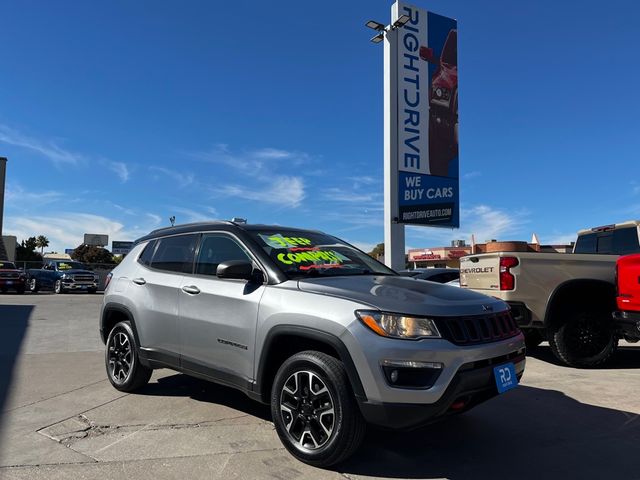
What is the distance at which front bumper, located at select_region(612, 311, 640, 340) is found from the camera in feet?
20.1

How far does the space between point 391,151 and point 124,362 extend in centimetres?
1343

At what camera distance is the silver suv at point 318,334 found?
3287mm

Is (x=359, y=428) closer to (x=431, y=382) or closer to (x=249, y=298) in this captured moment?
(x=431, y=382)

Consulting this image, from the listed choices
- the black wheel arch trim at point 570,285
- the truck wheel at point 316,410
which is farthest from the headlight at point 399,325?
the black wheel arch trim at point 570,285

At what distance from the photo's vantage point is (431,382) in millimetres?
3277

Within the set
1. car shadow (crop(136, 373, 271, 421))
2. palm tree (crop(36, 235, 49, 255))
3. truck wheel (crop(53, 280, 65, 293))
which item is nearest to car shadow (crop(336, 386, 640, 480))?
car shadow (crop(136, 373, 271, 421))

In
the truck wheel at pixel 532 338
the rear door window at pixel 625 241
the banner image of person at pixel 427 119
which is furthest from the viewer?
the banner image of person at pixel 427 119

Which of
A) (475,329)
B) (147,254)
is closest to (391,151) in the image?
(147,254)

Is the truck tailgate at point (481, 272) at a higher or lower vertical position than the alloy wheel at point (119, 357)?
higher

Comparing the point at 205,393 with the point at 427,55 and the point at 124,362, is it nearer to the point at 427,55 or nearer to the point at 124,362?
the point at 124,362

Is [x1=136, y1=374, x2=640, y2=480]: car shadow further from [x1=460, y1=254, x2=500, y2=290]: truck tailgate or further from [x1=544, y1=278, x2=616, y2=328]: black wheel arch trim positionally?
[x1=460, y1=254, x2=500, y2=290]: truck tailgate

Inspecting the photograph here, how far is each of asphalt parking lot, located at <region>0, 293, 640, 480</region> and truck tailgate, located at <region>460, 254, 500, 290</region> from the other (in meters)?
1.45

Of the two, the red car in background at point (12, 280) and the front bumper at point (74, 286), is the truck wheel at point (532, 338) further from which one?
the red car in background at point (12, 280)

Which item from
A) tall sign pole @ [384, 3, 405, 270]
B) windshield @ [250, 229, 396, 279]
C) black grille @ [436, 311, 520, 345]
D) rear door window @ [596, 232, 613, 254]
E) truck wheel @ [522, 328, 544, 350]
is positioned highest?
tall sign pole @ [384, 3, 405, 270]
